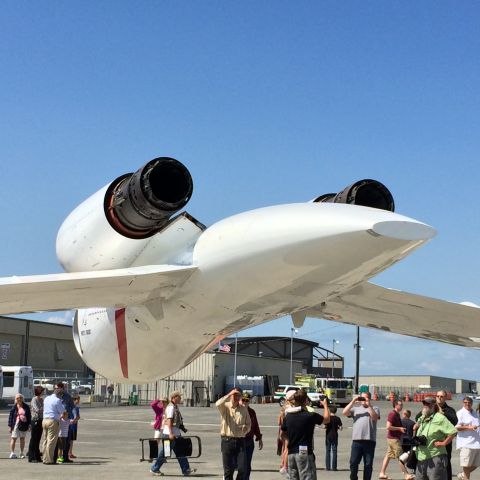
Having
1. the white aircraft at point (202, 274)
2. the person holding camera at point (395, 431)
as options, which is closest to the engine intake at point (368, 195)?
the white aircraft at point (202, 274)

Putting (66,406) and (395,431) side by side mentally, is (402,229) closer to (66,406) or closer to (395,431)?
(395,431)

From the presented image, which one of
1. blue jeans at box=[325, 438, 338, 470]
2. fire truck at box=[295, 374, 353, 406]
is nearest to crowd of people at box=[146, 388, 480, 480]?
blue jeans at box=[325, 438, 338, 470]

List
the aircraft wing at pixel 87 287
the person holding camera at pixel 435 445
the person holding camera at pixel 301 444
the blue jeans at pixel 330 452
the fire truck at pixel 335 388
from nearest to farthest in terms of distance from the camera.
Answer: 1. the aircraft wing at pixel 87 287
2. the person holding camera at pixel 301 444
3. the person holding camera at pixel 435 445
4. the blue jeans at pixel 330 452
5. the fire truck at pixel 335 388

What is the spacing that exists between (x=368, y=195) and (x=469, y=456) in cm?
458

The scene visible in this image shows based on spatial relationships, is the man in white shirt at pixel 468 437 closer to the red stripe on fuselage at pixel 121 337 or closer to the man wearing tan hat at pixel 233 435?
the man wearing tan hat at pixel 233 435

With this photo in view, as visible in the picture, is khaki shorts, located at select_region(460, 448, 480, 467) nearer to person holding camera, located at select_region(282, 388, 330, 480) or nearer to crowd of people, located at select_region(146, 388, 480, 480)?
crowd of people, located at select_region(146, 388, 480, 480)

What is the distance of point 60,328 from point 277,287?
59.4m

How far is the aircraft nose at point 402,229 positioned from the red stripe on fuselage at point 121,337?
16.9 feet

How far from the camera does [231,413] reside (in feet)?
36.7

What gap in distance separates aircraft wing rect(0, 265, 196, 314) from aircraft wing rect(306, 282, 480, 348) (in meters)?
2.64

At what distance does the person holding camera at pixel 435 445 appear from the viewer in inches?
418

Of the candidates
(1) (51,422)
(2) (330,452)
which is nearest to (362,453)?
(2) (330,452)

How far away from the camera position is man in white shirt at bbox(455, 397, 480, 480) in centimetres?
1214

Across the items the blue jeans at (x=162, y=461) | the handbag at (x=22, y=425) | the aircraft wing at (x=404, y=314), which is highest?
the aircraft wing at (x=404, y=314)
